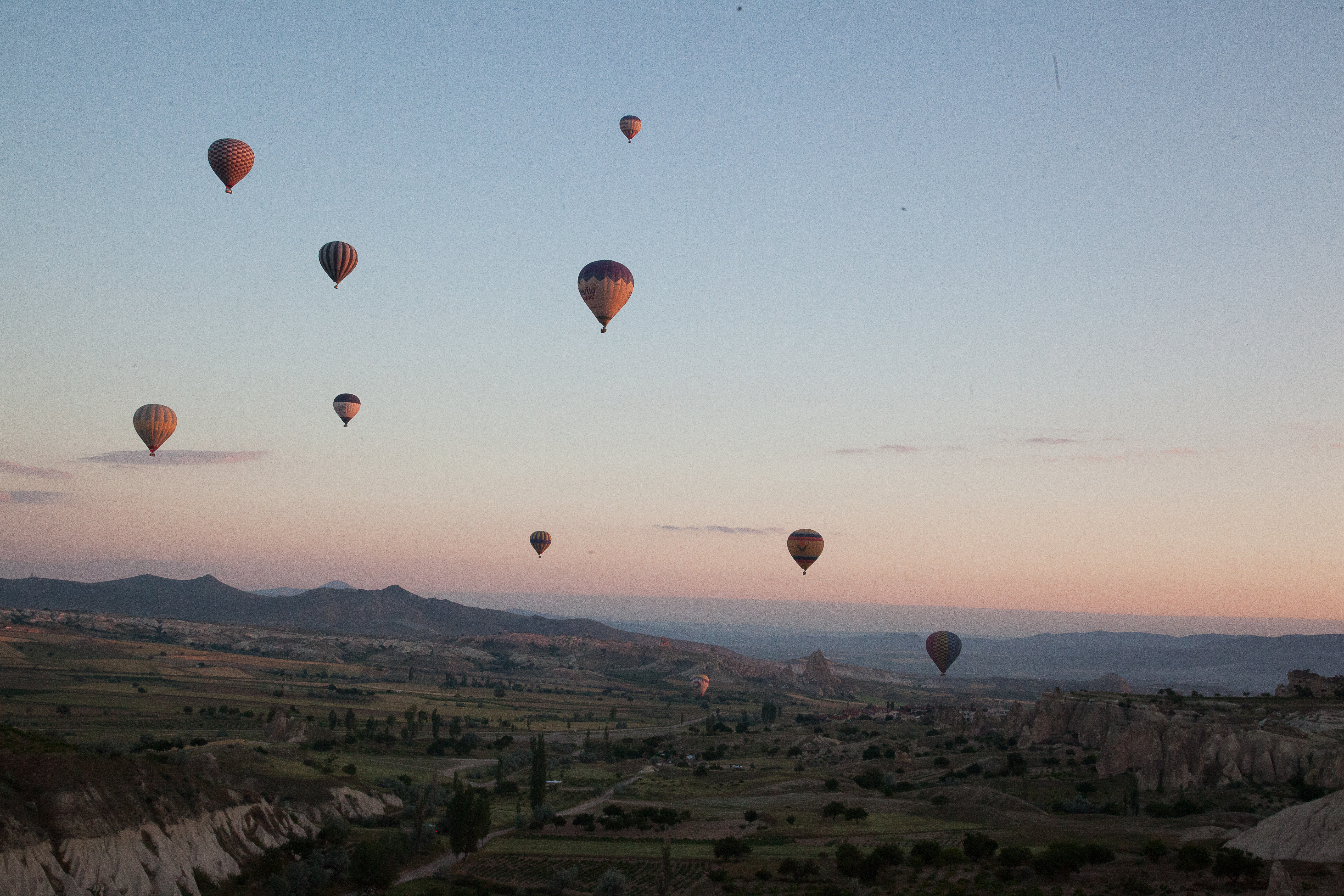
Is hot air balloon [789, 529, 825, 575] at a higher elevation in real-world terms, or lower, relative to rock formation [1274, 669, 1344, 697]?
higher

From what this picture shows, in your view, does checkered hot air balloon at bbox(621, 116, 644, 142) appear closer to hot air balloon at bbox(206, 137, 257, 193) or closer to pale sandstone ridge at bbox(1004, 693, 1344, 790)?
hot air balloon at bbox(206, 137, 257, 193)

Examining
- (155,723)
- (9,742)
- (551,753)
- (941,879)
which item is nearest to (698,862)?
(941,879)

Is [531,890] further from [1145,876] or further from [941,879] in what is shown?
[1145,876]

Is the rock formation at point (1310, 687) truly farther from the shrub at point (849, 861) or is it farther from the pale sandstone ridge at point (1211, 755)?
the shrub at point (849, 861)

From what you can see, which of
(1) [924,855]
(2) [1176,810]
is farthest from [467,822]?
(2) [1176,810]

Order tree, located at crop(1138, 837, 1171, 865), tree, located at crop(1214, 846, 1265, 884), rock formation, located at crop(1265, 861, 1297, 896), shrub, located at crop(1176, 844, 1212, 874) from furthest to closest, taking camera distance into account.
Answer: tree, located at crop(1138, 837, 1171, 865) < shrub, located at crop(1176, 844, 1212, 874) < tree, located at crop(1214, 846, 1265, 884) < rock formation, located at crop(1265, 861, 1297, 896)

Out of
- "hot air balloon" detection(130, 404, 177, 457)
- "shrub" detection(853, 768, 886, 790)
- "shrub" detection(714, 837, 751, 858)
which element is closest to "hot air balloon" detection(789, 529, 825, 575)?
"shrub" detection(853, 768, 886, 790)

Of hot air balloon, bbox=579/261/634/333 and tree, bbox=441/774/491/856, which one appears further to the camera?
hot air balloon, bbox=579/261/634/333
